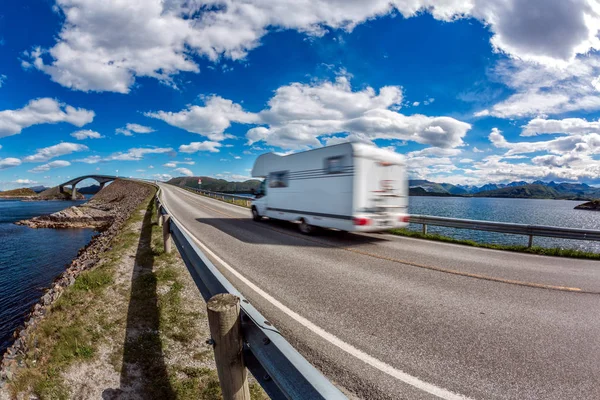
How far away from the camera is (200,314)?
14.8 feet

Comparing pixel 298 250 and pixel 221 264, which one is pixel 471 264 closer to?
pixel 298 250

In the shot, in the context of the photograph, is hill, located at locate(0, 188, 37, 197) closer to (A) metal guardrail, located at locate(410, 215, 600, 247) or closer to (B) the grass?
(A) metal guardrail, located at locate(410, 215, 600, 247)

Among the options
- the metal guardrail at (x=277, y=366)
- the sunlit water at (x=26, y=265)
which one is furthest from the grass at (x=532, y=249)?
the sunlit water at (x=26, y=265)

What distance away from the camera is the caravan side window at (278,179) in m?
13.3

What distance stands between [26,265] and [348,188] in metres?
16.3

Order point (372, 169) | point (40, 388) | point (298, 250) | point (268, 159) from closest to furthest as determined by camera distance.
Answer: point (40, 388), point (298, 250), point (372, 169), point (268, 159)

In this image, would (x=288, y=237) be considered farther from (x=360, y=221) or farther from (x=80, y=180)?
(x=80, y=180)

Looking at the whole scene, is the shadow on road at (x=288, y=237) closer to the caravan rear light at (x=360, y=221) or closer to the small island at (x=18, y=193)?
the caravan rear light at (x=360, y=221)

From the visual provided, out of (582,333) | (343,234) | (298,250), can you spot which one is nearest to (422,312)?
(582,333)

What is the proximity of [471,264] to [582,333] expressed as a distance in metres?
3.59

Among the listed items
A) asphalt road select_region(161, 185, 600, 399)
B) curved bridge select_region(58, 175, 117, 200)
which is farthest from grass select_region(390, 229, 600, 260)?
curved bridge select_region(58, 175, 117, 200)

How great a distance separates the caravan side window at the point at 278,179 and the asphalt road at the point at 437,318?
517 centimetres

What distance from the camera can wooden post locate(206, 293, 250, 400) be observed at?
2035 millimetres

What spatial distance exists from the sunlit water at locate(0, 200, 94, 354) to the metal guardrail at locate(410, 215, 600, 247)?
14101 millimetres
